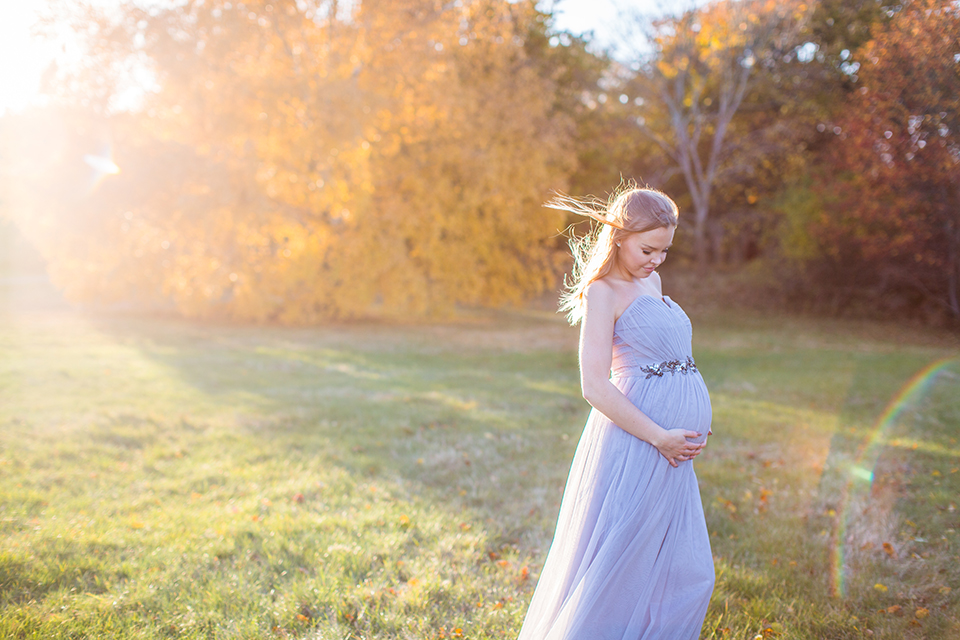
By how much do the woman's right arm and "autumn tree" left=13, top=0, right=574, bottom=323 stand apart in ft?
44.6

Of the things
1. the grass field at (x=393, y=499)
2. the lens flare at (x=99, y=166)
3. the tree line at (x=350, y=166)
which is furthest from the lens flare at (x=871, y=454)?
the lens flare at (x=99, y=166)

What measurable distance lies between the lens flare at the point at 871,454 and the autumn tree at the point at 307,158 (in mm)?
10697

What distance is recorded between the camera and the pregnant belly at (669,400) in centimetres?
237

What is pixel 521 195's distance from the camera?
17.8m

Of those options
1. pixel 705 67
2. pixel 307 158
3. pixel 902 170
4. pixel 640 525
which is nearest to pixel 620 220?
pixel 640 525

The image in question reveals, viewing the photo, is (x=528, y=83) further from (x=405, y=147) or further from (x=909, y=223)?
(x=909, y=223)

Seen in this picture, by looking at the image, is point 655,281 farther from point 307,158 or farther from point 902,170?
point 307,158

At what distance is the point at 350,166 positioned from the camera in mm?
15602

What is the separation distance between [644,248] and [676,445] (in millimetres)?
748

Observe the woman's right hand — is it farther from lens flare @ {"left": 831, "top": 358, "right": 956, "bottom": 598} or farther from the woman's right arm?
lens flare @ {"left": 831, "top": 358, "right": 956, "bottom": 598}

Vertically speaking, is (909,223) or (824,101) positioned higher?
(824,101)

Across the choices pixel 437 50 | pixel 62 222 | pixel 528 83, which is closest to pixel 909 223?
pixel 528 83

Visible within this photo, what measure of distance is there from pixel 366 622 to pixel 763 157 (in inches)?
946

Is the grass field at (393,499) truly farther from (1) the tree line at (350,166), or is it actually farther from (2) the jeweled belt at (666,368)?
(1) the tree line at (350,166)
